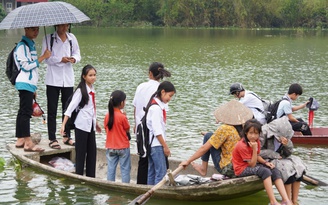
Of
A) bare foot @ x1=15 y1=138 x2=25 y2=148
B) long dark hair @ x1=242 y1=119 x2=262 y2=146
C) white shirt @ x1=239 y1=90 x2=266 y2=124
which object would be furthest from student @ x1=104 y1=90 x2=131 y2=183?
white shirt @ x1=239 y1=90 x2=266 y2=124

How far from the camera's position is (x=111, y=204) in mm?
8156

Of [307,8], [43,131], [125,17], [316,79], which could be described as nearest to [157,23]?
[125,17]

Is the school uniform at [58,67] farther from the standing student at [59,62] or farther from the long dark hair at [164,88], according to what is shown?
the long dark hair at [164,88]

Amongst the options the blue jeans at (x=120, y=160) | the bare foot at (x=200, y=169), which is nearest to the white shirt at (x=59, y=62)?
the blue jeans at (x=120, y=160)

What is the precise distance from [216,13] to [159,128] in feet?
220

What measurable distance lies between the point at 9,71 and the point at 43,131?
397 cm

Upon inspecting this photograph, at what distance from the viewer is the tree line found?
7169 centimetres

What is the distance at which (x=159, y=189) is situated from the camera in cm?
772

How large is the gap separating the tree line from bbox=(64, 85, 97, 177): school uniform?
209 ft

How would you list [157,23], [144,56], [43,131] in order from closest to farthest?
[43,131]
[144,56]
[157,23]

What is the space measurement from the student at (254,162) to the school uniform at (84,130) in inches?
84.9

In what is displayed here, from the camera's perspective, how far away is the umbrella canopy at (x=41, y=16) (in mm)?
8867

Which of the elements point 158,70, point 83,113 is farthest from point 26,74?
point 158,70

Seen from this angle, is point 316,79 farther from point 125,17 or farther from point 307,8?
point 125,17
